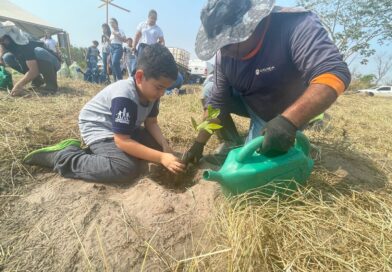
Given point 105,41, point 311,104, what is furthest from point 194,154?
point 105,41

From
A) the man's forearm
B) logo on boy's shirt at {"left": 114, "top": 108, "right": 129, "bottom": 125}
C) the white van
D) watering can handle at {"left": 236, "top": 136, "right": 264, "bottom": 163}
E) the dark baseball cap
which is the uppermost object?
the dark baseball cap

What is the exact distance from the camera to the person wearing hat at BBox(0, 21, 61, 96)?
382 centimetres

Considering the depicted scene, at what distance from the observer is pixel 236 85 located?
6.45ft

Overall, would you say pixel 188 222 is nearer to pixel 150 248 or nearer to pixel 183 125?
pixel 150 248

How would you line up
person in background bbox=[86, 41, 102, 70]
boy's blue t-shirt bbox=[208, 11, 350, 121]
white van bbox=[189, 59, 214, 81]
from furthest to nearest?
white van bbox=[189, 59, 214, 81]
person in background bbox=[86, 41, 102, 70]
boy's blue t-shirt bbox=[208, 11, 350, 121]

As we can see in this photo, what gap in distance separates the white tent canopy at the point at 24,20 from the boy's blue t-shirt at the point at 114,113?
14.4 m

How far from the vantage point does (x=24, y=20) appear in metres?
14.4

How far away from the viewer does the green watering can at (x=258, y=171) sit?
4.07 ft

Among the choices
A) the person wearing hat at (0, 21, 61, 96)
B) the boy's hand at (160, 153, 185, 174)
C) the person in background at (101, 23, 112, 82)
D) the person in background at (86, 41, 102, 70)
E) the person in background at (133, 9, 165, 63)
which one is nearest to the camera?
the boy's hand at (160, 153, 185, 174)

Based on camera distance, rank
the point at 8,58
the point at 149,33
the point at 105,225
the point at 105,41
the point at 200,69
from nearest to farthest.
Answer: the point at 105,225
the point at 8,58
the point at 149,33
the point at 105,41
the point at 200,69

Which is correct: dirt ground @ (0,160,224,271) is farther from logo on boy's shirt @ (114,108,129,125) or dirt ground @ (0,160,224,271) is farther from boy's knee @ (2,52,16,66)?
boy's knee @ (2,52,16,66)

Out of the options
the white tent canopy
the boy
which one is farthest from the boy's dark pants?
the white tent canopy

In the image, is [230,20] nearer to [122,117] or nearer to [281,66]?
[281,66]

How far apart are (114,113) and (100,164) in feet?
1.12
